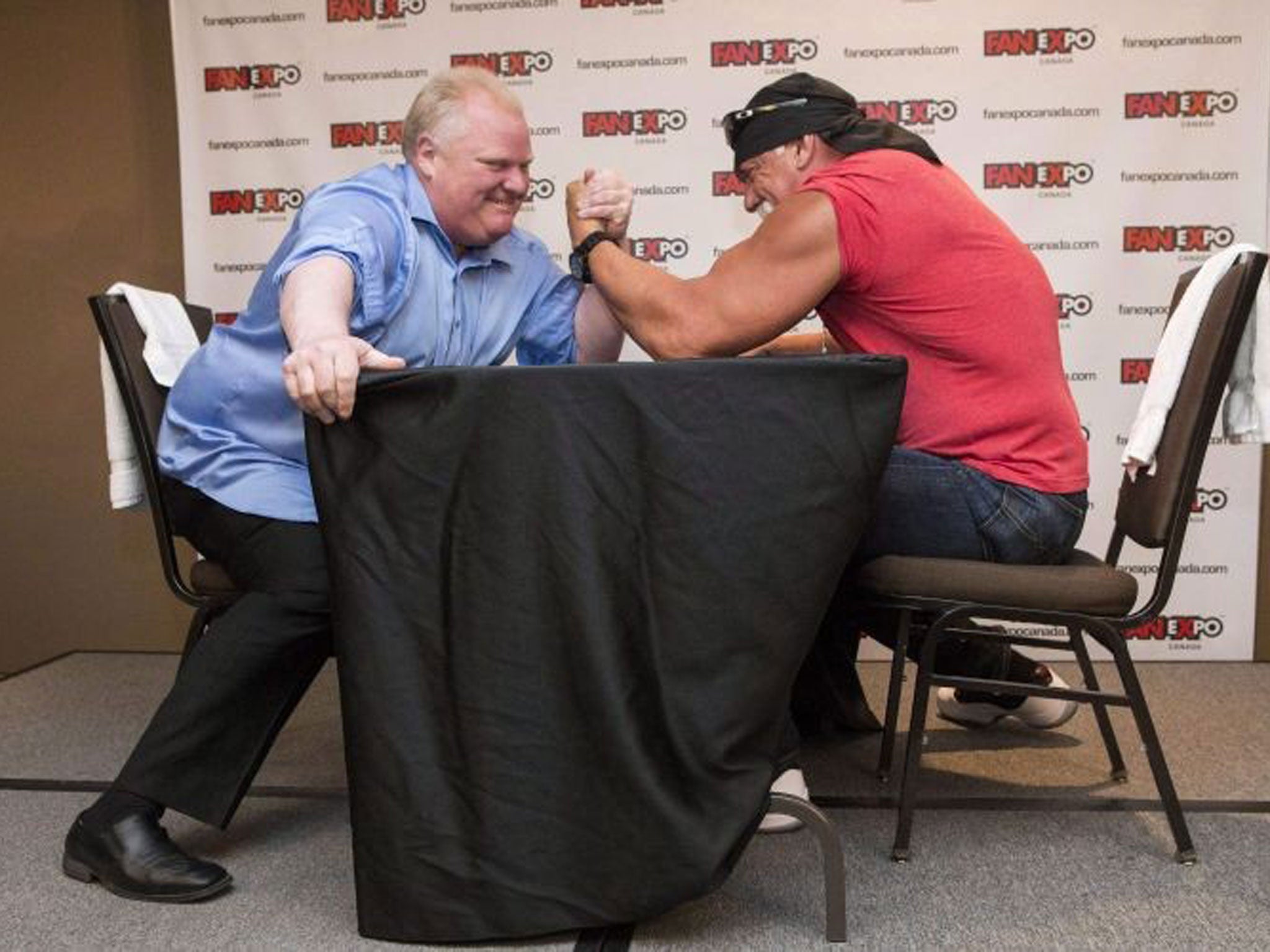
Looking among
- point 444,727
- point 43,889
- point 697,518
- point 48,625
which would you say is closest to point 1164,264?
point 697,518

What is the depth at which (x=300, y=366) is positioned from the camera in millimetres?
1468

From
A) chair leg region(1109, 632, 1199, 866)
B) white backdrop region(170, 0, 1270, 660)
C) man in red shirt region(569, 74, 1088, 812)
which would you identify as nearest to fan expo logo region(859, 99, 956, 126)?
white backdrop region(170, 0, 1270, 660)

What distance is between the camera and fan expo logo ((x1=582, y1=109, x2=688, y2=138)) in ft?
11.3

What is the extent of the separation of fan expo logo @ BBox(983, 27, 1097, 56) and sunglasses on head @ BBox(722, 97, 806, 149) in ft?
4.86

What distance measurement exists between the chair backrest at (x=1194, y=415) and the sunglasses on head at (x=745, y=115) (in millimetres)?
726

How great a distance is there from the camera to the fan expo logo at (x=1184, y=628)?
11.2ft

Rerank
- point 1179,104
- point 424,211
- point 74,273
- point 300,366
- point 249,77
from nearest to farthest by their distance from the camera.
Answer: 1. point 300,366
2. point 424,211
3. point 1179,104
4. point 249,77
5. point 74,273

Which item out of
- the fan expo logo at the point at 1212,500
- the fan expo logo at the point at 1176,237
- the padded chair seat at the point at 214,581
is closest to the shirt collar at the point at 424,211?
the padded chair seat at the point at 214,581

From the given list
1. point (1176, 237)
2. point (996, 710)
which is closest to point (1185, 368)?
point (996, 710)

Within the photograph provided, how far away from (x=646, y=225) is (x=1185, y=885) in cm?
224

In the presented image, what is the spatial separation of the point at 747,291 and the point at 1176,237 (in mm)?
1949

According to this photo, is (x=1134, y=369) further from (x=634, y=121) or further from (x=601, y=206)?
(x=601, y=206)

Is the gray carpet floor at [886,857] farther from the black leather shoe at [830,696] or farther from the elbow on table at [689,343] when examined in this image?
the elbow on table at [689,343]

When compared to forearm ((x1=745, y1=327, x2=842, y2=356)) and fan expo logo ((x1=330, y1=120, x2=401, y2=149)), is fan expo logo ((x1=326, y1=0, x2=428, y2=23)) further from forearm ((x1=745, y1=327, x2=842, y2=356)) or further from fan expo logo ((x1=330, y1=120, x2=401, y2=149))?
forearm ((x1=745, y1=327, x2=842, y2=356))
